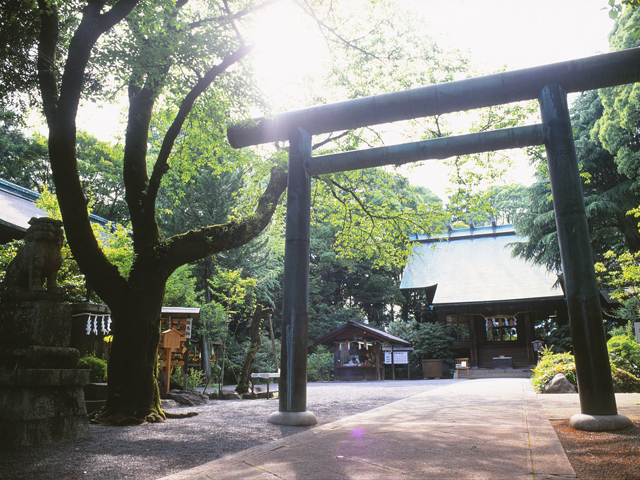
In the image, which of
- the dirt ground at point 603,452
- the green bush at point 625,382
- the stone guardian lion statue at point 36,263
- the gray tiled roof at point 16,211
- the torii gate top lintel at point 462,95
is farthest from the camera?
the gray tiled roof at point 16,211

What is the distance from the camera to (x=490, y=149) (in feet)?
18.7

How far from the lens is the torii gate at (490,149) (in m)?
4.45

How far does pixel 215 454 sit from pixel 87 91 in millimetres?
6408

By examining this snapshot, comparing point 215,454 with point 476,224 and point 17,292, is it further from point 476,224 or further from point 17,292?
point 476,224

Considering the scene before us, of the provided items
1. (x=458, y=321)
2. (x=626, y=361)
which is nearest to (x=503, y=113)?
(x=626, y=361)

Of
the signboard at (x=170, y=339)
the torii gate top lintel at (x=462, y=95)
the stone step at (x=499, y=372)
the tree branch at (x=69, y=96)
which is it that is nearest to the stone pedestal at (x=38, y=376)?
the tree branch at (x=69, y=96)

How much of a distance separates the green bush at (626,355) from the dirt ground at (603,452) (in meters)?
5.73

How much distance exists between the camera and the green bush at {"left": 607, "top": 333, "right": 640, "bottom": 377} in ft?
29.5

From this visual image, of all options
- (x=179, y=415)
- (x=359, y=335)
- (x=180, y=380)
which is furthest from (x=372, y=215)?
(x=359, y=335)

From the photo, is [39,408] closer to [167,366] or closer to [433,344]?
[167,366]

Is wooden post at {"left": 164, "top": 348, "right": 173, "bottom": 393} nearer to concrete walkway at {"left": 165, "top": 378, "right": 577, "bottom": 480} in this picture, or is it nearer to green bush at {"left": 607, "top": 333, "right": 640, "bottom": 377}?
concrete walkway at {"left": 165, "top": 378, "right": 577, "bottom": 480}

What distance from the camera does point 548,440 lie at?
12.0 feet

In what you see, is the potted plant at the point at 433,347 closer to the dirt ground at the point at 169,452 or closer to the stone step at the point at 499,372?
the stone step at the point at 499,372

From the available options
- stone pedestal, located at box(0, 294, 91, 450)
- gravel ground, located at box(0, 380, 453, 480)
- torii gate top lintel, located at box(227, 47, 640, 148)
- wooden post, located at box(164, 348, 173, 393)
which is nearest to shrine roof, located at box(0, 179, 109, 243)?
wooden post, located at box(164, 348, 173, 393)
